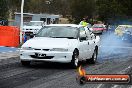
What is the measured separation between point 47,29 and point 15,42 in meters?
8.96

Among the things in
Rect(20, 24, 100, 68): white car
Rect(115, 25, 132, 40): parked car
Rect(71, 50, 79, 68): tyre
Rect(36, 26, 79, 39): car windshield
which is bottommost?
Rect(115, 25, 132, 40): parked car

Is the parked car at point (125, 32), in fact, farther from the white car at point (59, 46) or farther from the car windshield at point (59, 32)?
the car windshield at point (59, 32)

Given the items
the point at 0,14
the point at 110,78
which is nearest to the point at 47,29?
the point at 110,78

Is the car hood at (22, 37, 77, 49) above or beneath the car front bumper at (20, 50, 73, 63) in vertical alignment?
above

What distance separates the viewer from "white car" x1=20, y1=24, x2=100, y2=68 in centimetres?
1247

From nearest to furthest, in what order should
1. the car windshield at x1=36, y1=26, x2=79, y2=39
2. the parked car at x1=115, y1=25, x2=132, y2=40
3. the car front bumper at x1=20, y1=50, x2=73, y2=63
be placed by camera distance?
the car front bumper at x1=20, y1=50, x2=73, y2=63 → the car windshield at x1=36, y1=26, x2=79, y2=39 → the parked car at x1=115, y1=25, x2=132, y2=40

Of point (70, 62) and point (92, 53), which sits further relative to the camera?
point (92, 53)

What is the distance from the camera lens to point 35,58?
41.1 ft

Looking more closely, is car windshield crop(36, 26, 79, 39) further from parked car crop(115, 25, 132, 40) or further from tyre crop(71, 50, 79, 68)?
parked car crop(115, 25, 132, 40)

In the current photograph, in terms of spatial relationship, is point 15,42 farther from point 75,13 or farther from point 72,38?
point 75,13

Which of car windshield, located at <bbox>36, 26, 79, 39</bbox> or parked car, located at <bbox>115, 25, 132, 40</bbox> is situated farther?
parked car, located at <bbox>115, 25, 132, 40</bbox>

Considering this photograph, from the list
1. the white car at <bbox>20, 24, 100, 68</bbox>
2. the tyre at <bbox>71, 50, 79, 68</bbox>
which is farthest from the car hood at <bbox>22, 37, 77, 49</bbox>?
the tyre at <bbox>71, 50, 79, 68</bbox>

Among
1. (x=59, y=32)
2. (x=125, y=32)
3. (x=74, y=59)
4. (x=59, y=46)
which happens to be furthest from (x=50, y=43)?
(x=125, y=32)

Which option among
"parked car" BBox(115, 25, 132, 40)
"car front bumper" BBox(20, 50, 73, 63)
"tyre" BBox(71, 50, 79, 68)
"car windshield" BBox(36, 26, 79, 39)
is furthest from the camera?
"parked car" BBox(115, 25, 132, 40)
